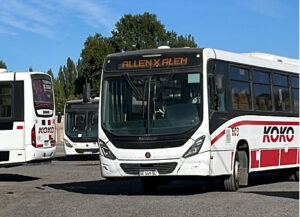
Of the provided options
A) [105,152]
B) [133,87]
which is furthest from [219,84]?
[105,152]

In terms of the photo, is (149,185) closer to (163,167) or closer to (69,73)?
(163,167)

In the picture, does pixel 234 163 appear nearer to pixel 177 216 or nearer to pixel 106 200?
pixel 106 200

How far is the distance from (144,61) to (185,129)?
1895 millimetres

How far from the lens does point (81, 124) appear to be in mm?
30219

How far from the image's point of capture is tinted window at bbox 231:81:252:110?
Answer: 14.0 m

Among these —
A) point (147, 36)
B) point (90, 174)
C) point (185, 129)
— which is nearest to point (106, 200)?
point (185, 129)

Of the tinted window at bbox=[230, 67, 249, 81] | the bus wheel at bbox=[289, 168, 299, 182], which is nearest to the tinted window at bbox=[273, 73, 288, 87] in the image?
the tinted window at bbox=[230, 67, 249, 81]

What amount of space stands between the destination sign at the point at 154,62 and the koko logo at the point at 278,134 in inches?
129

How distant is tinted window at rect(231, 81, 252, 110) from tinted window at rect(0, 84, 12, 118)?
22.4ft

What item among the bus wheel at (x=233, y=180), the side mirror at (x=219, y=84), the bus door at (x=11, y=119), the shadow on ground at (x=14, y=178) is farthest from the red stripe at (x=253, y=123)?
the shadow on ground at (x=14, y=178)

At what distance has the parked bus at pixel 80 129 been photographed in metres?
29.7

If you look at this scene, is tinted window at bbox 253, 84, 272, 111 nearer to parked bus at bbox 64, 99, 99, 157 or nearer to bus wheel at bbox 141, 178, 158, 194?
bus wheel at bbox 141, 178, 158, 194

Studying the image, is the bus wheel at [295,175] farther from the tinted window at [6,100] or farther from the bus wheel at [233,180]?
the tinted window at [6,100]

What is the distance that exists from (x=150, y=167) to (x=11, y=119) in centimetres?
629
